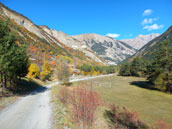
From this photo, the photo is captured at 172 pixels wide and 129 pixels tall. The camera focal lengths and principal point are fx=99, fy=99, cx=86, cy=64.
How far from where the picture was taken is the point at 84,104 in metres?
4.00

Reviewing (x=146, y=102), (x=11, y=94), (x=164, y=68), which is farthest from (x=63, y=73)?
(x=164, y=68)

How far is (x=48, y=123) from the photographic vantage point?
264 inches

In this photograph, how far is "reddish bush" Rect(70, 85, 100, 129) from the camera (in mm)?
3999

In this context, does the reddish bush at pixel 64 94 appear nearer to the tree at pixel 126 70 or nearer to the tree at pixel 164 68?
the tree at pixel 164 68

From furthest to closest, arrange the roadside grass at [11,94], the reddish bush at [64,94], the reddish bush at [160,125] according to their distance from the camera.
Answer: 1. the reddish bush at [160,125]
2. the roadside grass at [11,94]
3. the reddish bush at [64,94]

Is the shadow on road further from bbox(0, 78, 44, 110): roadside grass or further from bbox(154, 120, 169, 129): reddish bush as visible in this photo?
bbox(154, 120, 169, 129): reddish bush

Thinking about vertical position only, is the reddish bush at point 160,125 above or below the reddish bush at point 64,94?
below

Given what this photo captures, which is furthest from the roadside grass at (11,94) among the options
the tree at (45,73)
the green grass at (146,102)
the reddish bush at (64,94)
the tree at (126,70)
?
the tree at (126,70)

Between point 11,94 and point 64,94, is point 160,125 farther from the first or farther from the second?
point 11,94

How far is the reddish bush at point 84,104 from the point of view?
4.00 meters

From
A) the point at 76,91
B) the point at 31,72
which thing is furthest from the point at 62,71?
the point at 76,91

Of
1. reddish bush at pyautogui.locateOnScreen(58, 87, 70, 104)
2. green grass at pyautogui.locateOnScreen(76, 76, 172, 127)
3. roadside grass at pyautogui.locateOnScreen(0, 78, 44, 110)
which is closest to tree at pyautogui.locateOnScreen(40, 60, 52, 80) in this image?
roadside grass at pyautogui.locateOnScreen(0, 78, 44, 110)

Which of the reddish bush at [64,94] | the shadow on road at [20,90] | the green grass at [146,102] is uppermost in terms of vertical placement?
the reddish bush at [64,94]

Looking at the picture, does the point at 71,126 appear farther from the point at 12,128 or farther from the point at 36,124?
the point at 12,128
